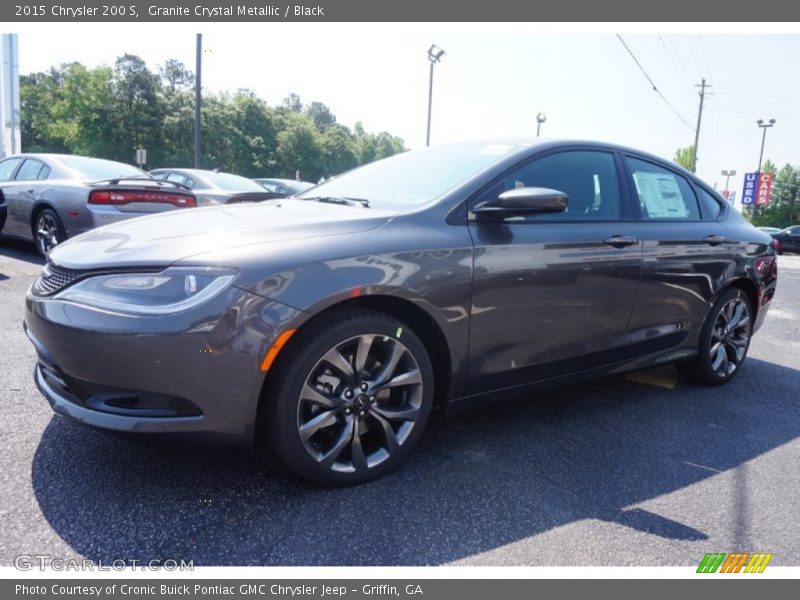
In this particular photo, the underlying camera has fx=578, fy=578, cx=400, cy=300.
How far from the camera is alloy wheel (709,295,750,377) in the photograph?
3959 mm

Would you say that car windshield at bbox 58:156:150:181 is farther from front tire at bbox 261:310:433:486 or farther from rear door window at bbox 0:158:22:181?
front tire at bbox 261:310:433:486

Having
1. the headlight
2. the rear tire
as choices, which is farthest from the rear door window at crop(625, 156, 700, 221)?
the rear tire

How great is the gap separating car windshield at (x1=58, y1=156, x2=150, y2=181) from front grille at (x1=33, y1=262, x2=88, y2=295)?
4585 millimetres

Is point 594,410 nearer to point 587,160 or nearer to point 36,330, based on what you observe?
point 587,160

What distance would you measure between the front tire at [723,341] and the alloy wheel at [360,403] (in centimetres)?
244

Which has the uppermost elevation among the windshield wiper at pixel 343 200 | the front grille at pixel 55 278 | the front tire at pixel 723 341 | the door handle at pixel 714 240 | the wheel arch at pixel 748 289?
the windshield wiper at pixel 343 200

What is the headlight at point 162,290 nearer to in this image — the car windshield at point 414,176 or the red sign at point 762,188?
the car windshield at point 414,176

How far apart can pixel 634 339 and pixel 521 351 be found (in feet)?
3.07

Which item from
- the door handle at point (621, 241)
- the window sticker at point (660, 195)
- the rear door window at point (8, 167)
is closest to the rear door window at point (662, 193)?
the window sticker at point (660, 195)

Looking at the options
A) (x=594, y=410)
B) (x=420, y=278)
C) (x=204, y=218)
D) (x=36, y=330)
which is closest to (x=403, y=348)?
(x=420, y=278)

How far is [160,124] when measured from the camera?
5150 cm

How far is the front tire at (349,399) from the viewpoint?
6.87 ft

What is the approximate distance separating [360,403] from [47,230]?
19.2ft

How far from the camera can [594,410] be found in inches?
133
